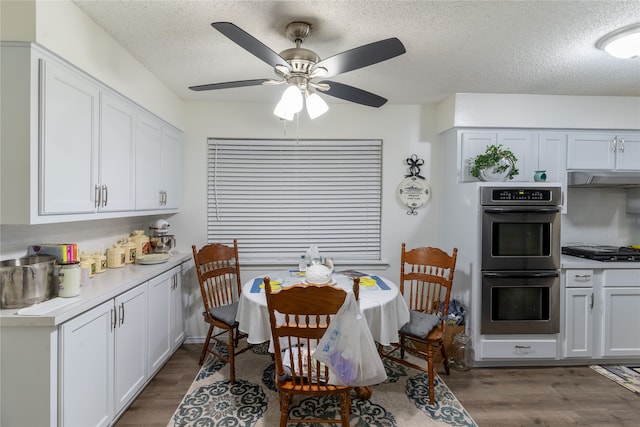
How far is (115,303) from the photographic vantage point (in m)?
2.04

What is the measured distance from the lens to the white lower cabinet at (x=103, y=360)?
1646 mm

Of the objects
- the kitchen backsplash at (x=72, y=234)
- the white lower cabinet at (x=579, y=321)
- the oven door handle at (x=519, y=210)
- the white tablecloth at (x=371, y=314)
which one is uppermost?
the oven door handle at (x=519, y=210)

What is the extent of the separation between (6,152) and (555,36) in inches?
123

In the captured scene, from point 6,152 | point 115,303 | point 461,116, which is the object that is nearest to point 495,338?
point 461,116

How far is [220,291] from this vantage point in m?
3.24

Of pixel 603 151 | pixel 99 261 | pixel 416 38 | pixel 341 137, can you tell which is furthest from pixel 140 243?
pixel 603 151

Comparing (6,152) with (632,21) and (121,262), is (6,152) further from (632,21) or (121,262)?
(632,21)

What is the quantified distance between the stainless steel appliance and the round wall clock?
77 centimetres

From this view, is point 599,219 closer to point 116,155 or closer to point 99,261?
point 116,155

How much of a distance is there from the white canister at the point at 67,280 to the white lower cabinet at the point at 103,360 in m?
0.15

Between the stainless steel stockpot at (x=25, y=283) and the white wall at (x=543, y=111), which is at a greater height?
the white wall at (x=543, y=111)

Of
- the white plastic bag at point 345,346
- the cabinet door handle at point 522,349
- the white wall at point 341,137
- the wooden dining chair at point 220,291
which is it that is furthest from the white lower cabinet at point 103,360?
the cabinet door handle at point 522,349

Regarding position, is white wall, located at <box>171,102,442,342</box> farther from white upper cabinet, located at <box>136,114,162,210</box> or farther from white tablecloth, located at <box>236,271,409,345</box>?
white tablecloth, located at <box>236,271,409,345</box>

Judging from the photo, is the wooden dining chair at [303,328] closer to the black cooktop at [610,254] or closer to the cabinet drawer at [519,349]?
the cabinet drawer at [519,349]
